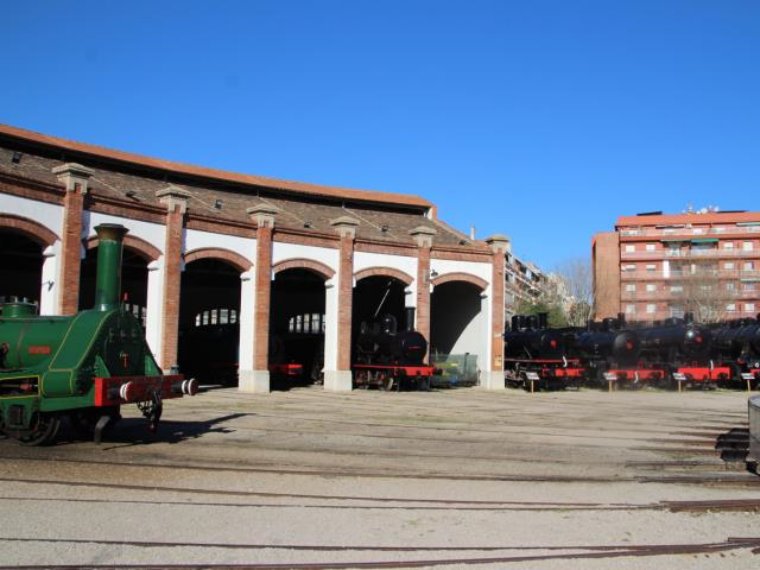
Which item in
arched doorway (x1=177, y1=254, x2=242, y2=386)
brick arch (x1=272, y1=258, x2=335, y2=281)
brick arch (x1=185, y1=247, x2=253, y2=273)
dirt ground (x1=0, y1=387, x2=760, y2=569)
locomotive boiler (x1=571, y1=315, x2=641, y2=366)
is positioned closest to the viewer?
dirt ground (x1=0, y1=387, x2=760, y2=569)

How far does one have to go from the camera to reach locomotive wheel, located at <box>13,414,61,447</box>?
1075cm

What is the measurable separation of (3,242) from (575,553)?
26.1 metres

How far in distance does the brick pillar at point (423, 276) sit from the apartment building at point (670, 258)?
4286 cm

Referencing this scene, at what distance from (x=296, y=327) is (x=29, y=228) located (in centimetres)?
1859

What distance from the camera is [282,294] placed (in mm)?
36406

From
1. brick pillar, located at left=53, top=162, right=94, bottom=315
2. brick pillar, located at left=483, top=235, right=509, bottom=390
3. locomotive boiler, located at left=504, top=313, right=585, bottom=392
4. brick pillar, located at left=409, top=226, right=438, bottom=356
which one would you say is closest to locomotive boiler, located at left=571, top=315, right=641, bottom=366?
locomotive boiler, located at left=504, top=313, right=585, bottom=392

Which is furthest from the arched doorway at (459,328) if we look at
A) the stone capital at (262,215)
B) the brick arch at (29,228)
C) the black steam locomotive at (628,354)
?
the brick arch at (29,228)

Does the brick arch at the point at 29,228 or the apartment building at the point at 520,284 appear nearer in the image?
the brick arch at the point at 29,228

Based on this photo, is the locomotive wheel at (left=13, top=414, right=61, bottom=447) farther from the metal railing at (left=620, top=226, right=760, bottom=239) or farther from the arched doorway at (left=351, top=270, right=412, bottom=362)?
the metal railing at (left=620, top=226, right=760, bottom=239)

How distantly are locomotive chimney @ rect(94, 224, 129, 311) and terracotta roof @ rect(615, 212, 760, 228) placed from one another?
77.3m

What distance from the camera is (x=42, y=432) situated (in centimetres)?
1091

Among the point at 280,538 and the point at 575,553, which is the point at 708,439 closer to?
the point at 575,553

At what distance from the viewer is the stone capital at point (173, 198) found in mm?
23281

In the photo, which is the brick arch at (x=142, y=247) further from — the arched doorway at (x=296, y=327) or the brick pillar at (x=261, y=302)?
the arched doorway at (x=296, y=327)
